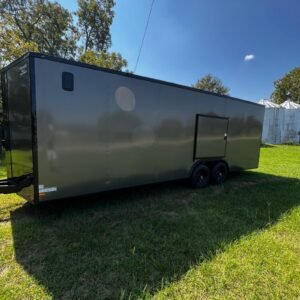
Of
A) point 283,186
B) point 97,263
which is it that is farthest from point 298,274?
point 283,186

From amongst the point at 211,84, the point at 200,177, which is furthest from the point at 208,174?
the point at 211,84

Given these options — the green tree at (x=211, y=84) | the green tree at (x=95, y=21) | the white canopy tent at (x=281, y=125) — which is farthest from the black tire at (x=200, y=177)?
the green tree at (x=211, y=84)

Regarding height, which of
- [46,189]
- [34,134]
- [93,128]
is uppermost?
[93,128]

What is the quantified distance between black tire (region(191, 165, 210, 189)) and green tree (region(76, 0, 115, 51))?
22211 mm

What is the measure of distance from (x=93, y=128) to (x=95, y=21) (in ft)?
77.3

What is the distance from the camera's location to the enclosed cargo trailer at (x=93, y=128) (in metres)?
3.32

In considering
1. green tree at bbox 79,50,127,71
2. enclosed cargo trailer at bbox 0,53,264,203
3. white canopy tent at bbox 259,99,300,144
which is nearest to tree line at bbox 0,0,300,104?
green tree at bbox 79,50,127,71

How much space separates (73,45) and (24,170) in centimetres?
2276

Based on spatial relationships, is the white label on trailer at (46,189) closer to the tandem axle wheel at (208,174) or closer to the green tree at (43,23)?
the tandem axle wheel at (208,174)

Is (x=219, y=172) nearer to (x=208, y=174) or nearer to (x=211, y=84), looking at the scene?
(x=208, y=174)

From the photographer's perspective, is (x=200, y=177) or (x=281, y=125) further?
(x=281, y=125)

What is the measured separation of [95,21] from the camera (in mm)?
22891

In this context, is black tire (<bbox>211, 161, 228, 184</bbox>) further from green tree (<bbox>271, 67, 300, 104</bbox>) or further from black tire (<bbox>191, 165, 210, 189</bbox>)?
green tree (<bbox>271, 67, 300, 104</bbox>)

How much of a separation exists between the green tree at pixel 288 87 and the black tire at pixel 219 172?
147ft
